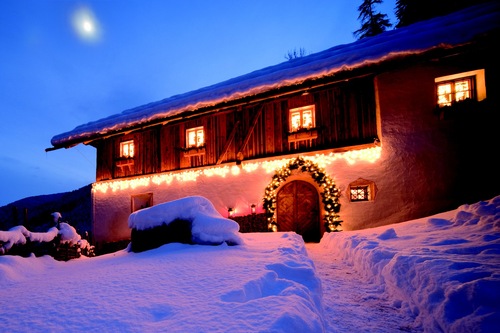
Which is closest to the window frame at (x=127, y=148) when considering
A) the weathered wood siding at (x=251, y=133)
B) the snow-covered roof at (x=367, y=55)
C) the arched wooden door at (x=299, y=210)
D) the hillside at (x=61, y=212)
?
the weathered wood siding at (x=251, y=133)

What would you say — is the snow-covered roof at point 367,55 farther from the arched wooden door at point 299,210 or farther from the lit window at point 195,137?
the arched wooden door at point 299,210

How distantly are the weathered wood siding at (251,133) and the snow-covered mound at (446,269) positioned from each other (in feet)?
12.7

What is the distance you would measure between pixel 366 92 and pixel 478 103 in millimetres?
2918

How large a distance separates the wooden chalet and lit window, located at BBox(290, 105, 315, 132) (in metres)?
0.04

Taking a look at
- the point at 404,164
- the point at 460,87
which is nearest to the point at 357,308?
the point at 404,164

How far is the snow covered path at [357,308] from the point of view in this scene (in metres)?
2.45

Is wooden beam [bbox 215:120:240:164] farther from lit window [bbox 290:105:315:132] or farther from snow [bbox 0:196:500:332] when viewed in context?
snow [bbox 0:196:500:332]

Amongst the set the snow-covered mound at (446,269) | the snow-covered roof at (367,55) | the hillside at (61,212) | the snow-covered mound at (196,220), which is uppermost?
the snow-covered roof at (367,55)

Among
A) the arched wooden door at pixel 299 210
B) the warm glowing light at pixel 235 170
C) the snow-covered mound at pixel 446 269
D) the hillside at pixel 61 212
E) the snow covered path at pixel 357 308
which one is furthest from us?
the hillside at pixel 61 212

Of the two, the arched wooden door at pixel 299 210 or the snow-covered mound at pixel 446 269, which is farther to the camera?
the arched wooden door at pixel 299 210

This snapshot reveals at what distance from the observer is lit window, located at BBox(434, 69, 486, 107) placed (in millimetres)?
7305

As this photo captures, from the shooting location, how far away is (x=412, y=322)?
8.39 ft

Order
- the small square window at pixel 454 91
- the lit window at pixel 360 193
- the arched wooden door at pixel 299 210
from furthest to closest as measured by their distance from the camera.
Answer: the arched wooden door at pixel 299 210 → the lit window at pixel 360 193 → the small square window at pixel 454 91

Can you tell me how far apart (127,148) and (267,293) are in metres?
12.4
